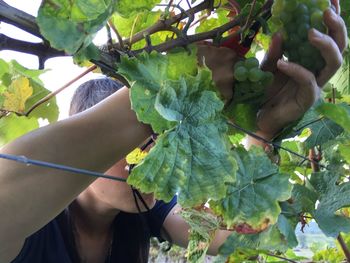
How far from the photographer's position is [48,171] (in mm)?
761

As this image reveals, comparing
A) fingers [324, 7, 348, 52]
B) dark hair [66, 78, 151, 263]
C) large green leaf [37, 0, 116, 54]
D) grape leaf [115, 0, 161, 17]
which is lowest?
dark hair [66, 78, 151, 263]

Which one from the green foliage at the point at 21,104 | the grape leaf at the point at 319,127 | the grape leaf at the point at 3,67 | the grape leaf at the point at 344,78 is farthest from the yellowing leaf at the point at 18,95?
the grape leaf at the point at 344,78

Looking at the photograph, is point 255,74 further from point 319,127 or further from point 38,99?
point 38,99

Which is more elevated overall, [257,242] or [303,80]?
[303,80]

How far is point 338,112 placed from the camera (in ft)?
2.39

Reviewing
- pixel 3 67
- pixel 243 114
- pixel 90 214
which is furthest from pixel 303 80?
pixel 90 214

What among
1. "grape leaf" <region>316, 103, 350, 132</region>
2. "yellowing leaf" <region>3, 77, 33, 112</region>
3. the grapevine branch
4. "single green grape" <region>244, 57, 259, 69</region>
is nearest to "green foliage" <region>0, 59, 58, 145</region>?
"yellowing leaf" <region>3, 77, 33, 112</region>

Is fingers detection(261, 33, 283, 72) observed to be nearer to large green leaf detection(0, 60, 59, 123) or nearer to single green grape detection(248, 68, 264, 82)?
single green grape detection(248, 68, 264, 82)

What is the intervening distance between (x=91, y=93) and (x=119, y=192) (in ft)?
0.99

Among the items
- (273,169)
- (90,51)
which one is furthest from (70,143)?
(273,169)

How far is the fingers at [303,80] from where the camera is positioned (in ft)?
2.33

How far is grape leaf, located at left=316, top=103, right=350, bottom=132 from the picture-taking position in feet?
2.36

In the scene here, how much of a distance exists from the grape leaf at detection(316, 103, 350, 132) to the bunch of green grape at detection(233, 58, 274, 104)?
9 centimetres

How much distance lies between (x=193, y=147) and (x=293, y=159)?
0.73 meters
